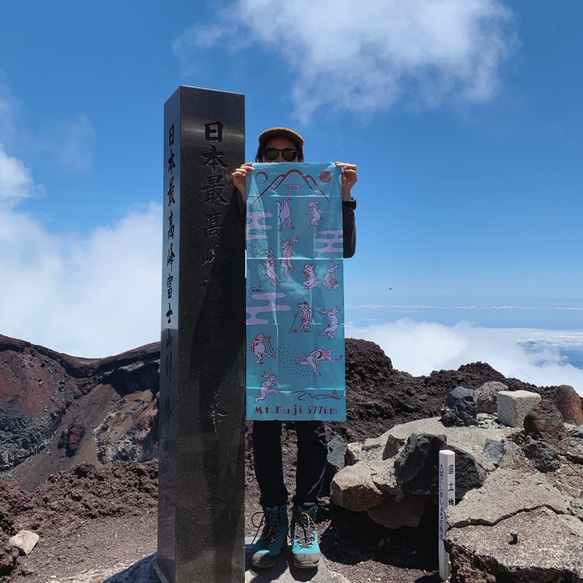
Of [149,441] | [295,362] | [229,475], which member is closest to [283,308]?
[295,362]

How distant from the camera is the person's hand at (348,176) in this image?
3699mm

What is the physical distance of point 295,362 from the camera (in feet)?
11.9

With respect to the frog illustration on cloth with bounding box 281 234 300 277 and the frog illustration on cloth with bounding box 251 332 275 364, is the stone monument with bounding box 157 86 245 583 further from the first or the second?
the frog illustration on cloth with bounding box 281 234 300 277

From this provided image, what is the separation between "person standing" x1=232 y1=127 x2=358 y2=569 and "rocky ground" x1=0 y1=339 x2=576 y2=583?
55.9 inches

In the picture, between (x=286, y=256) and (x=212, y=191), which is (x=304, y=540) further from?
(x=212, y=191)

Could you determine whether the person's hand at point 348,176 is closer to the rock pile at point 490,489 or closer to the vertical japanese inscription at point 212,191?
the vertical japanese inscription at point 212,191

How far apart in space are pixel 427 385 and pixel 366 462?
404cm

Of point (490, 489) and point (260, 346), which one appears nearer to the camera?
point (260, 346)

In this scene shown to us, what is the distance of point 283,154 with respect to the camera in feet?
12.5

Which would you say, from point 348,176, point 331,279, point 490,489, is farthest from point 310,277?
point 490,489

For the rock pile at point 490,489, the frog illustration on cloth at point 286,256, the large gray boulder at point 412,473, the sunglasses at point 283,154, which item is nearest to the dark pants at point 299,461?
the frog illustration on cloth at point 286,256

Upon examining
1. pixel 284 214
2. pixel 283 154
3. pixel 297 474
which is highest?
pixel 283 154

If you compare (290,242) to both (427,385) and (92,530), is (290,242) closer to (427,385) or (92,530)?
(92,530)

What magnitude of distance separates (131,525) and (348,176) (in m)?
4.81
